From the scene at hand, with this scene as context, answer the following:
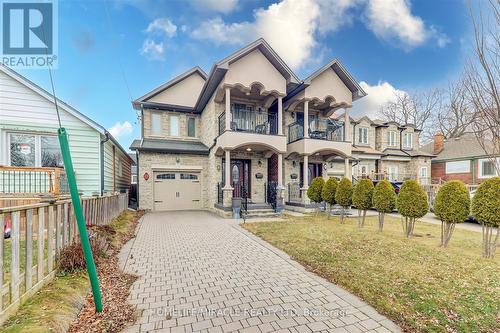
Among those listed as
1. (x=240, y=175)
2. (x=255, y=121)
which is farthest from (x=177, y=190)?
(x=255, y=121)

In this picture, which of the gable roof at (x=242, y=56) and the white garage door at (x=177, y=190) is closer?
the gable roof at (x=242, y=56)

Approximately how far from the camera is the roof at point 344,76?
14.1 m

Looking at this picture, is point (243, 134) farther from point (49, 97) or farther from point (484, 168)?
point (484, 168)

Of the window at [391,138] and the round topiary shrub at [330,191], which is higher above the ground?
the window at [391,138]

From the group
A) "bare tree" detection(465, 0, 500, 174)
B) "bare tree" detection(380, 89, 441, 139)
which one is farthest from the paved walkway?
"bare tree" detection(380, 89, 441, 139)

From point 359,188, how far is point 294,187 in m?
6.11

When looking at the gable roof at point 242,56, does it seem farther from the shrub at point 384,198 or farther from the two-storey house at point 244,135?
the shrub at point 384,198

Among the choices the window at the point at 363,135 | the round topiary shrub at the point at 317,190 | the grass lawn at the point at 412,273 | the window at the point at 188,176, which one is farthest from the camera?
the window at the point at 363,135

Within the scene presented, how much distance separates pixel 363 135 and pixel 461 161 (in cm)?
1031

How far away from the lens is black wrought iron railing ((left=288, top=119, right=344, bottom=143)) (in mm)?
15266

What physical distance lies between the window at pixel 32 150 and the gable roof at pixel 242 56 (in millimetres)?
7629

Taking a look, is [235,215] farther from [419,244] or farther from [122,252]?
[419,244]

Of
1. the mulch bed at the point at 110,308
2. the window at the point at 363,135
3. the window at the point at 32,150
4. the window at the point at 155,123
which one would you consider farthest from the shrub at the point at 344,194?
the window at the point at 363,135

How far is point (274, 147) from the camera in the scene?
1290 centimetres
